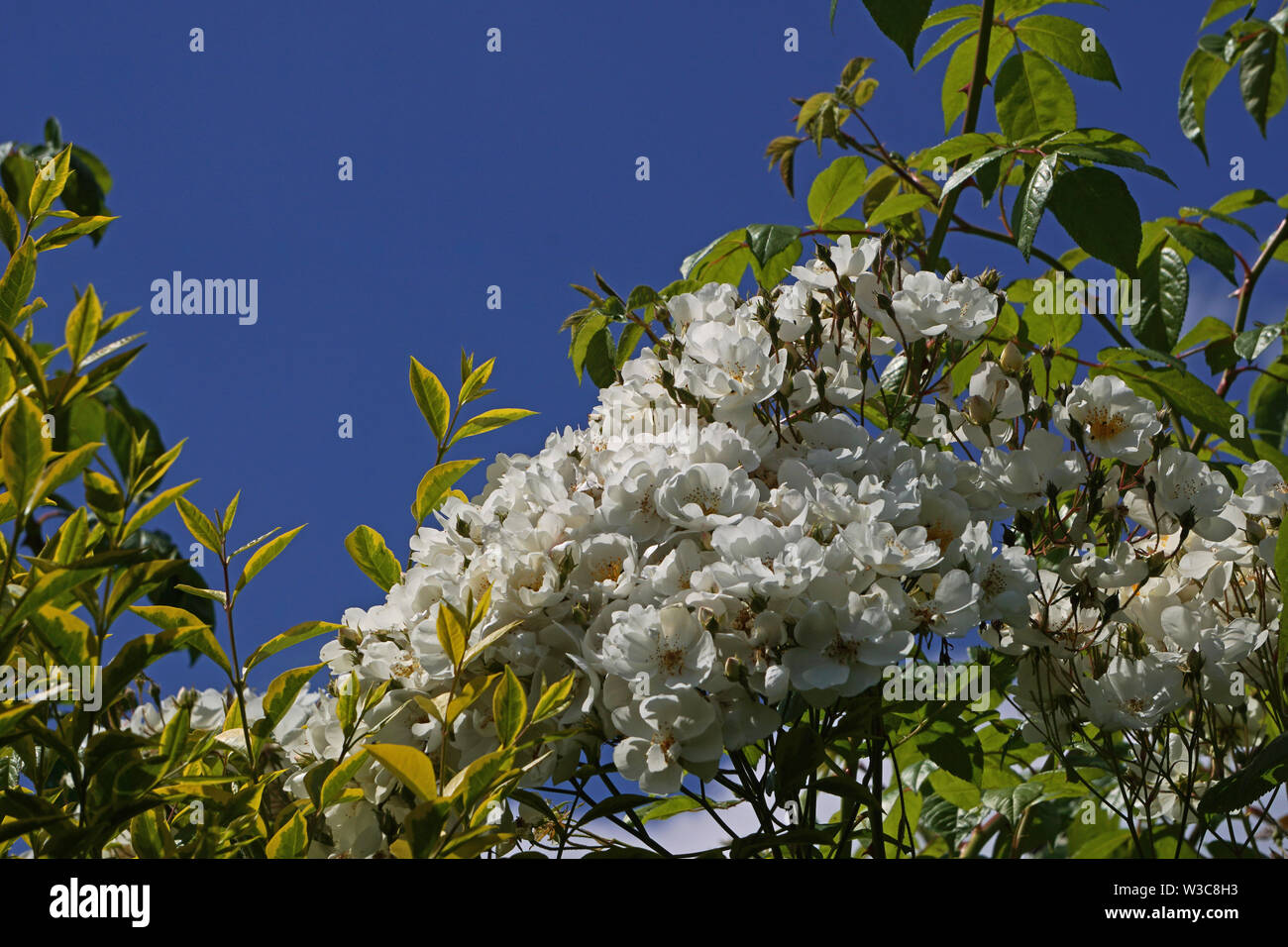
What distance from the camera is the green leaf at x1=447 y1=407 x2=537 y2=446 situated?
5.00ft

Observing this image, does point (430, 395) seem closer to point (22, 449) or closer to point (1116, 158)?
point (22, 449)

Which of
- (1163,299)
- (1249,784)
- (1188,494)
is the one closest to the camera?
(1249,784)

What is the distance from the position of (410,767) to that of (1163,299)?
171 cm

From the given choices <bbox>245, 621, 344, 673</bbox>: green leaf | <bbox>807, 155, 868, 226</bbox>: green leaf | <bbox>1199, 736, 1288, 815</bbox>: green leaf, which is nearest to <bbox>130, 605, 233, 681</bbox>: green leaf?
<bbox>245, 621, 344, 673</bbox>: green leaf

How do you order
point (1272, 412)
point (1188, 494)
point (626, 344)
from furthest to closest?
1. point (1272, 412)
2. point (626, 344)
3. point (1188, 494)

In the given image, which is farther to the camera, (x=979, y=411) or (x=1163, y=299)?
(x=1163, y=299)

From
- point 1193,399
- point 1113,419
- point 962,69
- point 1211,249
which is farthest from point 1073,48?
point 1113,419

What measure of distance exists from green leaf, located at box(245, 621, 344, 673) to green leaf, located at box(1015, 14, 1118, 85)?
4.99 feet

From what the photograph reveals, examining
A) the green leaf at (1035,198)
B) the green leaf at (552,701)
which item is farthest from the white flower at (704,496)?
the green leaf at (1035,198)

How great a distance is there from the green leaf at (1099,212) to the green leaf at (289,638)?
3.80 feet

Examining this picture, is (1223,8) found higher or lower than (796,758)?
higher

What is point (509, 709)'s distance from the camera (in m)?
0.97

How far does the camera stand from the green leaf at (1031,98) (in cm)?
178
